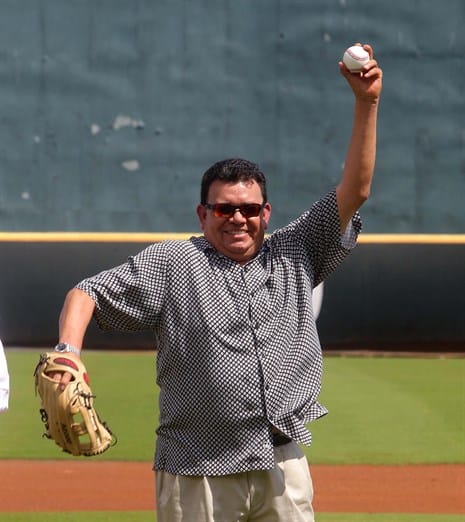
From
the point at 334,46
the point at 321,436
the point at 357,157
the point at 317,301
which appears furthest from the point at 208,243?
the point at 334,46

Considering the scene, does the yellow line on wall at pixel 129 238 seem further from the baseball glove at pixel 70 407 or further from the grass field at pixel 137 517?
the baseball glove at pixel 70 407

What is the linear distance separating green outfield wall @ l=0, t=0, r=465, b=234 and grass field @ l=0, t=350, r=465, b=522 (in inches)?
66.3

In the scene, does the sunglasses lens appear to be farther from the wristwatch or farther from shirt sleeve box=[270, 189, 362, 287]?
the wristwatch

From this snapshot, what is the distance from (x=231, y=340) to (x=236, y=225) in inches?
13.4

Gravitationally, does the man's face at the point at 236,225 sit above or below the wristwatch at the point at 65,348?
above

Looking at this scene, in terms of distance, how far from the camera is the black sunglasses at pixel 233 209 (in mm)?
3650

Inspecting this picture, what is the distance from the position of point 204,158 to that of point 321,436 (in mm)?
4955

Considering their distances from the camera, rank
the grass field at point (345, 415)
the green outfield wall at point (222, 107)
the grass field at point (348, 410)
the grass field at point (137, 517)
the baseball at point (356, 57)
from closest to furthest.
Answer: the baseball at point (356, 57) < the grass field at point (137, 517) < the grass field at point (345, 415) < the grass field at point (348, 410) < the green outfield wall at point (222, 107)

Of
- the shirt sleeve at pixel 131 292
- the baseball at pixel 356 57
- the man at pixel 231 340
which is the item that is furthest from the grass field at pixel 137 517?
the baseball at pixel 356 57

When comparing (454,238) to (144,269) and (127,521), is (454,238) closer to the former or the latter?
(127,521)

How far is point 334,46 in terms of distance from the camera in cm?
1297

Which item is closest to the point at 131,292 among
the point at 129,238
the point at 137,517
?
the point at 137,517

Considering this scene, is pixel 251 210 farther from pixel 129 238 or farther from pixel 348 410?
pixel 129 238

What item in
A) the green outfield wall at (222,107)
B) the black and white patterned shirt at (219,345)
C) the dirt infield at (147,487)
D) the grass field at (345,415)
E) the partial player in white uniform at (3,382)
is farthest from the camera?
the green outfield wall at (222,107)
